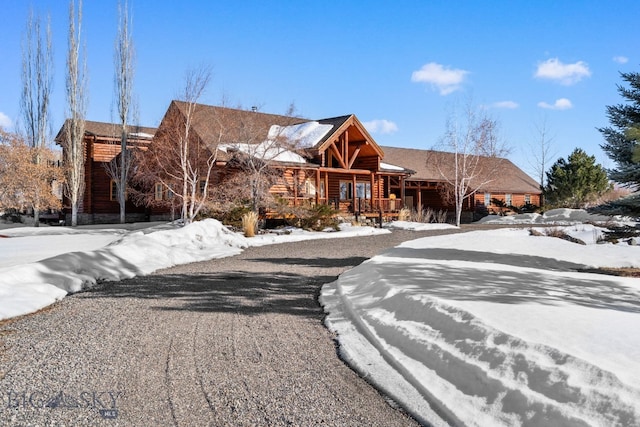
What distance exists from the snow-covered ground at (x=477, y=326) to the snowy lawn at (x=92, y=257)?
43mm

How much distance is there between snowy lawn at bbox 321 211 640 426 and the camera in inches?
124

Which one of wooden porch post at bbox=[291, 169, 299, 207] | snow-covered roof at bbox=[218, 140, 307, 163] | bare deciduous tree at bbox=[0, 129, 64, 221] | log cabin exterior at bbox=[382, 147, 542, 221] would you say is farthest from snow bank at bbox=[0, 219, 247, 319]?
log cabin exterior at bbox=[382, 147, 542, 221]

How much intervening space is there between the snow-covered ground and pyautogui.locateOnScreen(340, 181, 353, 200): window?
18.4 meters

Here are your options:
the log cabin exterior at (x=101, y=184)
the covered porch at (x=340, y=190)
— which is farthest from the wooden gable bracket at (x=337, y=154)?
the log cabin exterior at (x=101, y=184)

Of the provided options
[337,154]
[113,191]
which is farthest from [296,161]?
[113,191]

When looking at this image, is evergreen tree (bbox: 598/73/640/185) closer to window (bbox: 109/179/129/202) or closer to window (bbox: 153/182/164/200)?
window (bbox: 153/182/164/200)

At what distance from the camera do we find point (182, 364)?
14.9 feet

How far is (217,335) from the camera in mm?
5555

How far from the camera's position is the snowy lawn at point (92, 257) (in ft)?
25.7

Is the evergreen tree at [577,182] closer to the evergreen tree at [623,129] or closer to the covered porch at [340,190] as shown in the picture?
the covered porch at [340,190]

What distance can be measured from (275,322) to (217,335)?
0.88m

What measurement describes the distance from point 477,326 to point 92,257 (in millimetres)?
8643

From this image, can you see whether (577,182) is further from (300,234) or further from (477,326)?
(477,326)

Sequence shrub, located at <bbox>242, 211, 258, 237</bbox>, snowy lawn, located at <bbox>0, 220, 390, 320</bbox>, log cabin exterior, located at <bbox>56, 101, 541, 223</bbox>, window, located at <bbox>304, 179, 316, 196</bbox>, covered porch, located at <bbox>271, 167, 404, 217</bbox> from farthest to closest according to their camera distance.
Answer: window, located at <bbox>304, 179, 316, 196</bbox>
covered porch, located at <bbox>271, 167, 404, 217</bbox>
log cabin exterior, located at <bbox>56, 101, 541, 223</bbox>
shrub, located at <bbox>242, 211, 258, 237</bbox>
snowy lawn, located at <bbox>0, 220, 390, 320</bbox>
